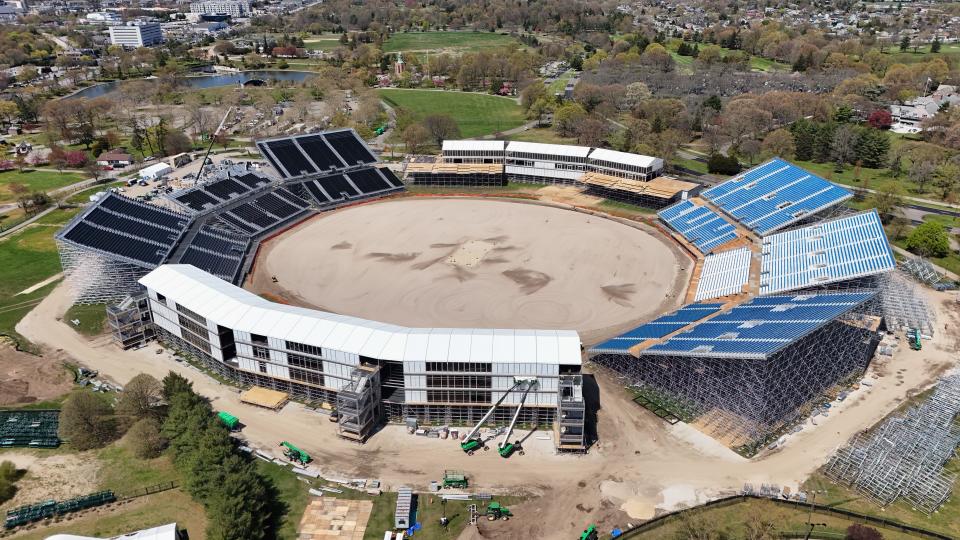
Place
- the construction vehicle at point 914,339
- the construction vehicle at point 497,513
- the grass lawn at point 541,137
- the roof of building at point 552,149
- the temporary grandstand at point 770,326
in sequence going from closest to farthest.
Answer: the construction vehicle at point 497,513 → the temporary grandstand at point 770,326 → the construction vehicle at point 914,339 → the roof of building at point 552,149 → the grass lawn at point 541,137

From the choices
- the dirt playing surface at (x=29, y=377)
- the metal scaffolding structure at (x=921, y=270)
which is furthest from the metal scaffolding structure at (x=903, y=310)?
the dirt playing surface at (x=29, y=377)

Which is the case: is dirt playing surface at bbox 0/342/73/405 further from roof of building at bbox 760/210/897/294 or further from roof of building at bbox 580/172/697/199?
roof of building at bbox 580/172/697/199

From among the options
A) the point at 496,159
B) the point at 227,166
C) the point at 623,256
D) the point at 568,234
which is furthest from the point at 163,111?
the point at 623,256

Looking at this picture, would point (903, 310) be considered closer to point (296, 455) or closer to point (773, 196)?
point (773, 196)

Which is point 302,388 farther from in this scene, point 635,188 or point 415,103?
point 415,103

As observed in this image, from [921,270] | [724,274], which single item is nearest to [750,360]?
[724,274]

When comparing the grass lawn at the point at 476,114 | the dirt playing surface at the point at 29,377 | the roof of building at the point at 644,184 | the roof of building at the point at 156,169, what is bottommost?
the dirt playing surface at the point at 29,377

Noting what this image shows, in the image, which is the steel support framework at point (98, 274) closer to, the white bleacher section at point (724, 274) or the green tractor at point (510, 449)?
the green tractor at point (510, 449)
